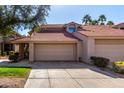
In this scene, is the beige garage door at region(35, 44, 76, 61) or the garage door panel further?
the beige garage door at region(35, 44, 76, 61)

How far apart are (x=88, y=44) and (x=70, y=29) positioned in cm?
914

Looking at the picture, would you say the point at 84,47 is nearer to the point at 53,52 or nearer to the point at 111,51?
the point at 111,51

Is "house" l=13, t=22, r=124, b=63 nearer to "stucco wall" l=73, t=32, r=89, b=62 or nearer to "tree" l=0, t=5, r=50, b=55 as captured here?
"stucco wall" l=73, t=32, r=89, b=62

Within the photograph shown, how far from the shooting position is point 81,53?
28.5 metres

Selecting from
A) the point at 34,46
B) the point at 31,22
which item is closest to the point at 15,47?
the point at 34,46

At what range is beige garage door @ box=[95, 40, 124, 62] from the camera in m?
26.3

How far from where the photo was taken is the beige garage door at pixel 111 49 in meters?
26.3

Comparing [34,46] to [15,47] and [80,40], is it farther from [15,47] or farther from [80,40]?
[15,47]

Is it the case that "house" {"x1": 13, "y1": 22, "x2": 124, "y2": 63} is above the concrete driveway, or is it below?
above

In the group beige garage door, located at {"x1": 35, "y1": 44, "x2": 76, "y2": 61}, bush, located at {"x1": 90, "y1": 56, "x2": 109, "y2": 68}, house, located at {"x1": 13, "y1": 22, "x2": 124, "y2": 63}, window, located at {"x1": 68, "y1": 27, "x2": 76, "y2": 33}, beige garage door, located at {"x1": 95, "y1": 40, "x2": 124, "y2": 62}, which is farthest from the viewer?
window, located at {"x1": 68, "y1": 27, "x2": 76, "y2": 33}

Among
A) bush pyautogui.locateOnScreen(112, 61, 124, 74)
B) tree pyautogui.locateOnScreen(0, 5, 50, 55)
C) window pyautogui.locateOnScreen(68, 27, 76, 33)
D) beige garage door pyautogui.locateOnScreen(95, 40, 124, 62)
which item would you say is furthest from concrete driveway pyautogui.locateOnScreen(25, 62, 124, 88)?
window pyautogui.locateOnScreen(68, 27, 76, 33)

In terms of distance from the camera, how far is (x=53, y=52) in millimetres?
28547

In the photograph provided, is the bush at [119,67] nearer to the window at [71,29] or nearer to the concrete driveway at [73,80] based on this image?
the concrete driveway at [73,80]

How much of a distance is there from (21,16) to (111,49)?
15356mm
